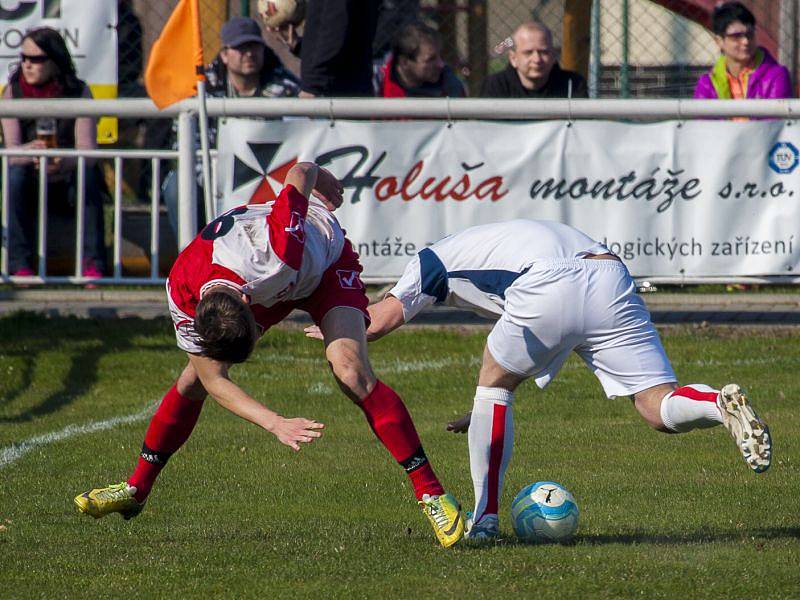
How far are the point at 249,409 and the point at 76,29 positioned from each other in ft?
23.7

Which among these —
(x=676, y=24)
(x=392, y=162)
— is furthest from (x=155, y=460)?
(x=676, y=24)

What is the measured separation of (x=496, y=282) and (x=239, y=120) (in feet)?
17.3

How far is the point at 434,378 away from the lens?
9.45 metres

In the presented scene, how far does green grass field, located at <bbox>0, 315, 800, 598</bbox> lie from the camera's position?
492 cm

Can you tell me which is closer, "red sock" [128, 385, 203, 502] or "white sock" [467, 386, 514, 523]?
"white sock" [467, 386, 514, 523]

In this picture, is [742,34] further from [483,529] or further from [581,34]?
[483,529]

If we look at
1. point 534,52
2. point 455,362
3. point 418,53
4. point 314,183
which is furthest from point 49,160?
point 314,183

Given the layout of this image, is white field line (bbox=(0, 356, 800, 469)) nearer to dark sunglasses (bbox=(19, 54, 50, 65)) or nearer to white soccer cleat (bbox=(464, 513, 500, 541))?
dark sunglasses (bbox=(19, 54, 50, 65))

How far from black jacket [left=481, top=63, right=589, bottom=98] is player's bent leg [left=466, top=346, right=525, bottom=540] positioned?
227 inches

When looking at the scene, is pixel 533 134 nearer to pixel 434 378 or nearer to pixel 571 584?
pixel 434 378

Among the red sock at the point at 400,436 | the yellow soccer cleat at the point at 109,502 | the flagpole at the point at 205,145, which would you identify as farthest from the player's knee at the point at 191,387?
the flagpole at the point at 205,145

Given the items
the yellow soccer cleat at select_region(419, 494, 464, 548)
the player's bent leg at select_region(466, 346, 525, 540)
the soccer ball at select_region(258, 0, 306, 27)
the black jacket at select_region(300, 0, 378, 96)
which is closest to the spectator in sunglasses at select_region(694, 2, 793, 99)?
the black jacket at select_region(300, 0, 378, 96)

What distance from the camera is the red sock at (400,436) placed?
544cm

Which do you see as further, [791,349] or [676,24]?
[676,24]
